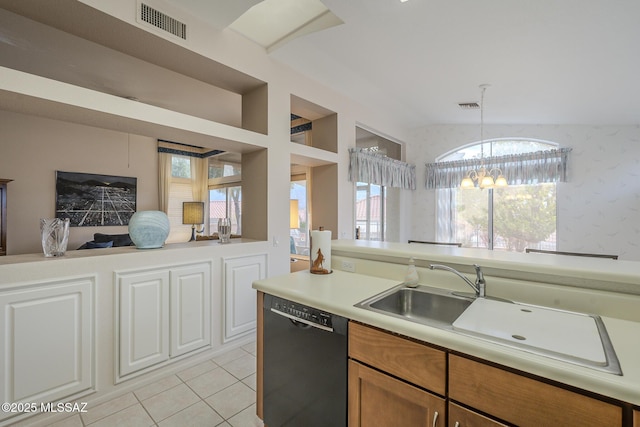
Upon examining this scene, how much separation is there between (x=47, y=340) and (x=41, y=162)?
14.0 feet

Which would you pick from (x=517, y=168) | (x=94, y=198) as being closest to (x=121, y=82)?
(x=94, y=198)

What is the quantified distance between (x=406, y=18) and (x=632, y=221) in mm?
4239

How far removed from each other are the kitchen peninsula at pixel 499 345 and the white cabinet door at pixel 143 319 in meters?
1.06

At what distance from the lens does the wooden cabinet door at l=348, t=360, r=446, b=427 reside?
1004mm

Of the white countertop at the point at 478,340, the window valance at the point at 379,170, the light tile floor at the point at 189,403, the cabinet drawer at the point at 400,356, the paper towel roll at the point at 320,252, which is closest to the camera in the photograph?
the white countertop at the point at 478,340

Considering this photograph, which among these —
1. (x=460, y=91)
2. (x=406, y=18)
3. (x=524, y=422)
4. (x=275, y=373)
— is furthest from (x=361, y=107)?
(x=524, y=422)

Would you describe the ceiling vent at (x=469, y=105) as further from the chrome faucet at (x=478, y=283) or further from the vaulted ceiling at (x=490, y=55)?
the chrome faucet at (x=478, y=283)

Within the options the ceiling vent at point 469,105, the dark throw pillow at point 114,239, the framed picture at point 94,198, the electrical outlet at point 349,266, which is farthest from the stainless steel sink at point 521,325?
the framed picture at point 94,198

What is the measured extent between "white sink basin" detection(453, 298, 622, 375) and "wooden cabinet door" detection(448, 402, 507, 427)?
0.24 meters

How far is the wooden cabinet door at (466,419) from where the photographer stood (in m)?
0.88

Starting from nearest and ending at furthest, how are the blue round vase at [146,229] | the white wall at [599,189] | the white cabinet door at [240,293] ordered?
the blue round vase at [146,229]
the white cabinet door at [240,293]
the white wall at [599,189]

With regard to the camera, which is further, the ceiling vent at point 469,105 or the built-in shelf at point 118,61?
the ceiling vent at point 469,105

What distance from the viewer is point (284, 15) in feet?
7.97

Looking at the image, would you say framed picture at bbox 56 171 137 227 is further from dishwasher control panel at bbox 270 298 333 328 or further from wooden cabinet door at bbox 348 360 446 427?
wooden cabinet door at bbox 348 360 446 427
